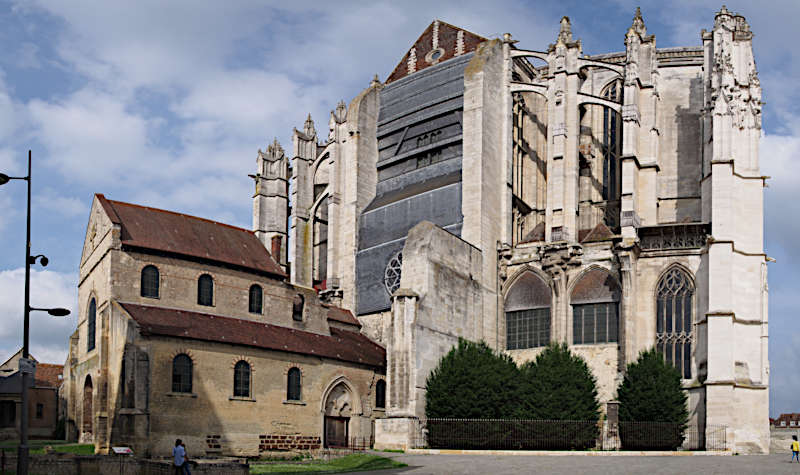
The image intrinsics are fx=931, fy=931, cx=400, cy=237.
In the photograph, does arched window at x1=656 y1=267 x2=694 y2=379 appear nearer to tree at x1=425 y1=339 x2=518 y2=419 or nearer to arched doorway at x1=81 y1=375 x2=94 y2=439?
tree at x1=425 y1=339 x2=518 y2=419

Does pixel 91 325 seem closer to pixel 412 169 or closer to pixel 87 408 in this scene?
pixel 87 408

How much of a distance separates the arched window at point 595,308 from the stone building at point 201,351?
8567 millimetres

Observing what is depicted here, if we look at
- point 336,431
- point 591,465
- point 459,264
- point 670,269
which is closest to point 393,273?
point 459,264

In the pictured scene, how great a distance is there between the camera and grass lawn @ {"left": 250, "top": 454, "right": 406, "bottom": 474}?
25.9 m

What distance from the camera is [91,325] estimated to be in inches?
1398

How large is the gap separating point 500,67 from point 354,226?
10.4m

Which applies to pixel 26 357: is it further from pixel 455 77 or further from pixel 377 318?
pixel 455 77

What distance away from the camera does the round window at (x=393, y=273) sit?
140 ft

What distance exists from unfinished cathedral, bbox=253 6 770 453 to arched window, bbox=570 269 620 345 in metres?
0.08

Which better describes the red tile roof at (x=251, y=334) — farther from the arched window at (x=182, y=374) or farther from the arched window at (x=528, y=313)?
the arched window at (x=528, y=313)

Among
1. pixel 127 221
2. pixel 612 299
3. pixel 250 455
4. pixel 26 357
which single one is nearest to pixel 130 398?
pixel 250 455

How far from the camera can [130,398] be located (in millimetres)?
30766

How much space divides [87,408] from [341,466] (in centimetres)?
1247

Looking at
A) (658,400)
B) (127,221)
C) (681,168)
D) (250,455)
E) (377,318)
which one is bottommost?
(250,455)
